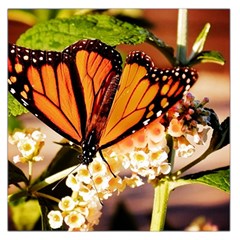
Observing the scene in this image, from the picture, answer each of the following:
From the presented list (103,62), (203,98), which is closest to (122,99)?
(103,62)

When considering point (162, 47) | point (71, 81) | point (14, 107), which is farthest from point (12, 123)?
point (162, 47)

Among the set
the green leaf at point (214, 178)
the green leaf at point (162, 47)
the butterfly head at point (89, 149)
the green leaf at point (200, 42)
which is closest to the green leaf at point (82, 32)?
the green leaf at point (162, 47)

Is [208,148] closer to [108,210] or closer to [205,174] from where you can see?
[205,174]

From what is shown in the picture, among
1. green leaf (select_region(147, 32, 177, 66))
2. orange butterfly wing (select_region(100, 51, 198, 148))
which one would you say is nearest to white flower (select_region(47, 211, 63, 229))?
orange butterfly wing (select_region(100, 51, 198, 148))

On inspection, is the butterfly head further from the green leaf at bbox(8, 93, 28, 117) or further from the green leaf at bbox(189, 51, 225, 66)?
the green leaf at bbox(189, 51, 225, 66)

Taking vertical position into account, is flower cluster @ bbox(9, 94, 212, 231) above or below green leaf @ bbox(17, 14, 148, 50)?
below

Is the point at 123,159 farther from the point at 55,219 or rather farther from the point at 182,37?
the point at 182,37
